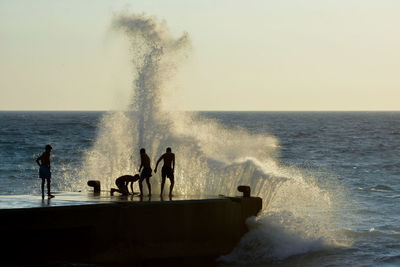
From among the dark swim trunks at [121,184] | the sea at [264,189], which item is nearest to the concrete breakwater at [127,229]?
the sea at [264,189]

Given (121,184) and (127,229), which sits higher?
(121,184)

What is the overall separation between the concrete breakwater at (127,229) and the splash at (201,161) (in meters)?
0.63

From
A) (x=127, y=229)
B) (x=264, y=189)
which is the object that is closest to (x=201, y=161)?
(x=264, y=189)

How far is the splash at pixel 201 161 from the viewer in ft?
54.6

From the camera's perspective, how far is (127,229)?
1445 centimetres

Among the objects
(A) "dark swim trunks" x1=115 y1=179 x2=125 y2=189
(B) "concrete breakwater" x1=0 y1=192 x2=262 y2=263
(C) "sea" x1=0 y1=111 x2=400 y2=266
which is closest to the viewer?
(B) "concrete breakwater" x1=0 y1=192 x2=262 y2=263

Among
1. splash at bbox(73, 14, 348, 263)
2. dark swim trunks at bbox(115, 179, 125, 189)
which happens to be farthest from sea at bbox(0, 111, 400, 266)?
dark swim trunks at bbox(115, 179, 125, 189)

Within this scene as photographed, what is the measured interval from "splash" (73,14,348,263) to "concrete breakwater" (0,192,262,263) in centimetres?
63

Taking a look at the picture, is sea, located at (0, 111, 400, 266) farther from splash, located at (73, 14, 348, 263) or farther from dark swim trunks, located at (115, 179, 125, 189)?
dark swim trunks, located at (115, 179, 125, 189)

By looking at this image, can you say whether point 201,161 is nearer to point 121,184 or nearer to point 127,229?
point 121,184

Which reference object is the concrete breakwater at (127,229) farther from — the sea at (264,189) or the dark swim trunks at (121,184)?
the dark swim trunks at (121,184)

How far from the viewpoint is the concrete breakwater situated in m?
13.6

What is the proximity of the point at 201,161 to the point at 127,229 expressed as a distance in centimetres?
618

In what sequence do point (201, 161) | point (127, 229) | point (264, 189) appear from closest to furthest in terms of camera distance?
point (127, 229)
point (264, 189)
point (201, 161)
